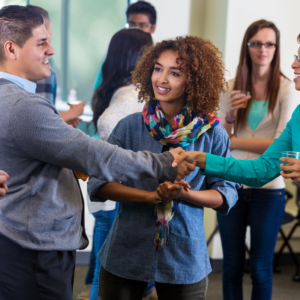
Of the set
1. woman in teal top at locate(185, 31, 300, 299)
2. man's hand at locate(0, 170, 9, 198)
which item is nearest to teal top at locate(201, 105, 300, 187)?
woman in teal top at locate(185, 31, 300, 299)

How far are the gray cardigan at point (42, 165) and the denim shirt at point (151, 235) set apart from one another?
243mm

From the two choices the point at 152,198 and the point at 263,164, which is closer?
the point at 152,198

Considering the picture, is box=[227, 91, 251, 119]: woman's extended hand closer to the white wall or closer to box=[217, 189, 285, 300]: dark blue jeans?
box=[217, 189, 285, 300]: dark blue jeans

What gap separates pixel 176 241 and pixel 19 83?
2.71 ft

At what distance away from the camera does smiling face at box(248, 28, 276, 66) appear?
253 cm

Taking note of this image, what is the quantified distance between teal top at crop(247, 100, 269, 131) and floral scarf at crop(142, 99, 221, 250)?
0.92 m

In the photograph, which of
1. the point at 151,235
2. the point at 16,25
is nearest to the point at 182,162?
the point at 151,235

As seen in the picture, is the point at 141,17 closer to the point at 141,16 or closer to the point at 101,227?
the point at 141,16

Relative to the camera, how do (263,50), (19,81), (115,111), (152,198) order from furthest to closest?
1. (263,50)
2. (115,111)
3. (152,198)
4. (19,81)

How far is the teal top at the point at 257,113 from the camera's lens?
2516 millimetres

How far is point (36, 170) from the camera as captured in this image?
1.34m

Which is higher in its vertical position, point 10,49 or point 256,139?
point 10,49

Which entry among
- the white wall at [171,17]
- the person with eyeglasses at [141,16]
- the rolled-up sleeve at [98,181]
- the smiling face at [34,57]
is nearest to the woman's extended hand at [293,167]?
the rolled-up sleeve at [98,181]

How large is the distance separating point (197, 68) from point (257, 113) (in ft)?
3.12
